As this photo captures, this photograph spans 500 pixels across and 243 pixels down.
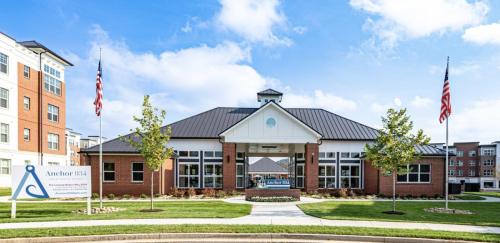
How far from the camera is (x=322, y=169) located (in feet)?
97.5

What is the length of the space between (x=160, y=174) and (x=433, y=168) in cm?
2138

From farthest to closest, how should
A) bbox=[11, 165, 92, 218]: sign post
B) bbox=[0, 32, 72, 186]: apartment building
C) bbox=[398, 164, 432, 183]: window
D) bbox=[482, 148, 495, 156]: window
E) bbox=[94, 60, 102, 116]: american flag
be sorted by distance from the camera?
1. bbox=[482, 148, 495, 156]: window
2. bbox=[0, 32, 72, 186]: apartment building
3. bbox=[398, 164, 432, 183]: window
4. bbox=[94, 60, 102, 116]: american flag
5. bbox=[11, 165, 92, 218]: sign post

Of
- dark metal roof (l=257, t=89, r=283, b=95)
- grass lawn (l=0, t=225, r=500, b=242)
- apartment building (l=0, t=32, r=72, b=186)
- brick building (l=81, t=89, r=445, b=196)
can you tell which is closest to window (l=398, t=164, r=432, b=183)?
brick building (l=81, t=89, r=445, b=196)

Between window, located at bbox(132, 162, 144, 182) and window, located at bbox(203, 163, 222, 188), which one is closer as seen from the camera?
window, located at bbox(132, 162, 144, 182)

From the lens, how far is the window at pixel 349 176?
2952 cm

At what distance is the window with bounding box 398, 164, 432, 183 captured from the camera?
28031 millimetres

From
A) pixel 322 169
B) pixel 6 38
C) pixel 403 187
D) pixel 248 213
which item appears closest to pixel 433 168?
pixel 403 187

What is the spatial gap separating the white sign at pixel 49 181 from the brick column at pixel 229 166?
13389 millimetres

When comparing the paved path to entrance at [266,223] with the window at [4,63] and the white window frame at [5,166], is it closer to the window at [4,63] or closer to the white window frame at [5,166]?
the white window frame at [5,166]

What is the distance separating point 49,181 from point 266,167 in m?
44.8

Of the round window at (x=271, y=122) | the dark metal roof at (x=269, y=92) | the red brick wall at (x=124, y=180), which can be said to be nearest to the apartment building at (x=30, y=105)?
the red brick wall at (x=124, y=180)

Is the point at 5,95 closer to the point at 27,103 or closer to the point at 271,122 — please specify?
the point at 27,103

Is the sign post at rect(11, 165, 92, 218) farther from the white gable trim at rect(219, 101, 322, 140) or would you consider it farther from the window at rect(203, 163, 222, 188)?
the window at rect(203, 163, 222, 188)

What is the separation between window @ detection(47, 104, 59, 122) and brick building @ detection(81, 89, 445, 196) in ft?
65.0
